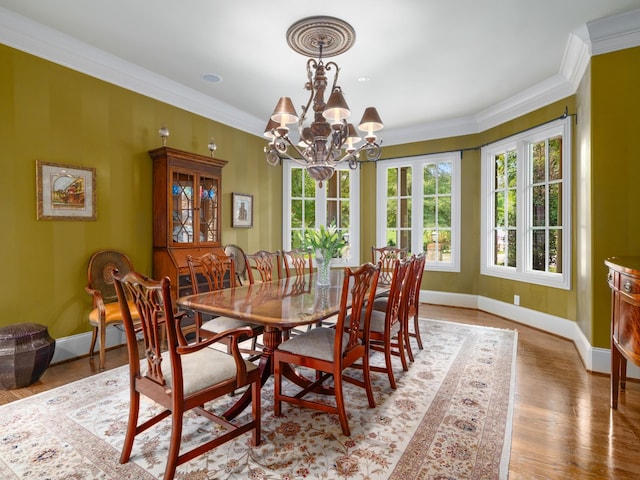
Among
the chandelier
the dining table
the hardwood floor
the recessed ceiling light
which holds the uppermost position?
the recessed ceiling light

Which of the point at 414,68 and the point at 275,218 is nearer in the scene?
the point at 414,68

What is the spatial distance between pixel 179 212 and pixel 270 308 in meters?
2.27

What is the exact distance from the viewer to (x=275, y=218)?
226 inches

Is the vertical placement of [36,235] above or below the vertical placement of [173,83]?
below

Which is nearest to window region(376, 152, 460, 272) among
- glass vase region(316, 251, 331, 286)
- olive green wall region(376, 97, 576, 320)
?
olive green wall region(376, 97, 576, 320)

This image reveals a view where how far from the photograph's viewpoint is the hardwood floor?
1771 millimetres

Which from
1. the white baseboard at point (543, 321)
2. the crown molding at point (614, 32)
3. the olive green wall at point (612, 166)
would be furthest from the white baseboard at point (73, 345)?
the crown molding at point (614, 32)

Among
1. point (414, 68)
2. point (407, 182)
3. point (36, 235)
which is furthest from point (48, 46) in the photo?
point (407, 182)

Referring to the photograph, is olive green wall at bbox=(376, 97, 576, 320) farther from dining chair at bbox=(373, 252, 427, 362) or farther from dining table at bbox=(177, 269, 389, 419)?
dining table at bbox=(177, 269, 389, 419)

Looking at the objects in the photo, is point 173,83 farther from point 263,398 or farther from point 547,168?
point 547,168

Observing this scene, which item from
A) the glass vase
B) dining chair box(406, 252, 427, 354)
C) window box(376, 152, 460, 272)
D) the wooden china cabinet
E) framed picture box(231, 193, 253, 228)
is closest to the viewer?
the glass vase

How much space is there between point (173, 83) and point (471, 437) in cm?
436

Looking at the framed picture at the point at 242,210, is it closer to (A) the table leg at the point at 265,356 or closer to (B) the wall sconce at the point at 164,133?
(B) the wall sconce at the point at 164,133

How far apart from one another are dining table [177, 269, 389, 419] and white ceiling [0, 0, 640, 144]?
7.10ft
